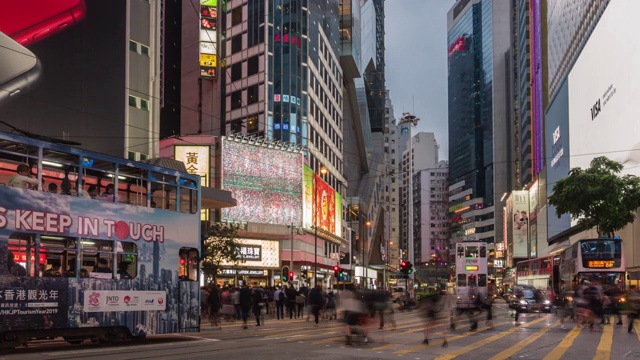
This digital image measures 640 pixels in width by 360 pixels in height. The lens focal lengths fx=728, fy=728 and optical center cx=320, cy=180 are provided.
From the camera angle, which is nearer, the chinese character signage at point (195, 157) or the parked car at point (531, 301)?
the parked car at point (531, 301)

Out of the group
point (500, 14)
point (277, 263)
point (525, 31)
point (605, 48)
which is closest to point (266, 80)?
point (277, 263)

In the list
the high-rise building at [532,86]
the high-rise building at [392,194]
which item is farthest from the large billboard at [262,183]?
the high-rise building at [392,194]

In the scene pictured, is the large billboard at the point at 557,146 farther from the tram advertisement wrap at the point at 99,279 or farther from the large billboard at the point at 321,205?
the tram advertisement wrap at the point at 99,279

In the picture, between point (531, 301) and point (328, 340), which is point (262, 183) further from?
point (328, 340)

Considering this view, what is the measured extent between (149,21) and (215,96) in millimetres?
23409

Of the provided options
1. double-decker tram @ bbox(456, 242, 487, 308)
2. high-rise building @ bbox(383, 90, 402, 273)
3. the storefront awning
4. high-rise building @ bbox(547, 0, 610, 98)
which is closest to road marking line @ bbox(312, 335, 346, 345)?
the storefront awning

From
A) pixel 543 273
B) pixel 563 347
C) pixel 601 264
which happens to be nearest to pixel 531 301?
pixel 601 264

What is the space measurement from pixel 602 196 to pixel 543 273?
6.94 m

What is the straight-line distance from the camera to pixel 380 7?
152500 mm

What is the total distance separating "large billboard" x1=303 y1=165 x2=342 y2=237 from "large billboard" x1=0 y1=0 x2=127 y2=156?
64.6 ft

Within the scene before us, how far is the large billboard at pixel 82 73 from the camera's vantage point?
38469 mm

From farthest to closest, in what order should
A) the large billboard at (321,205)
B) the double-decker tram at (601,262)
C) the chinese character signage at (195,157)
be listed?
1. the large billboard at (321,205)
2. the chinese character signage at (195,157)
3. the double-decker tram at (601,262)

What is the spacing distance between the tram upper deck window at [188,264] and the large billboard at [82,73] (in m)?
21.4

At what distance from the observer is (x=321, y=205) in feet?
214
